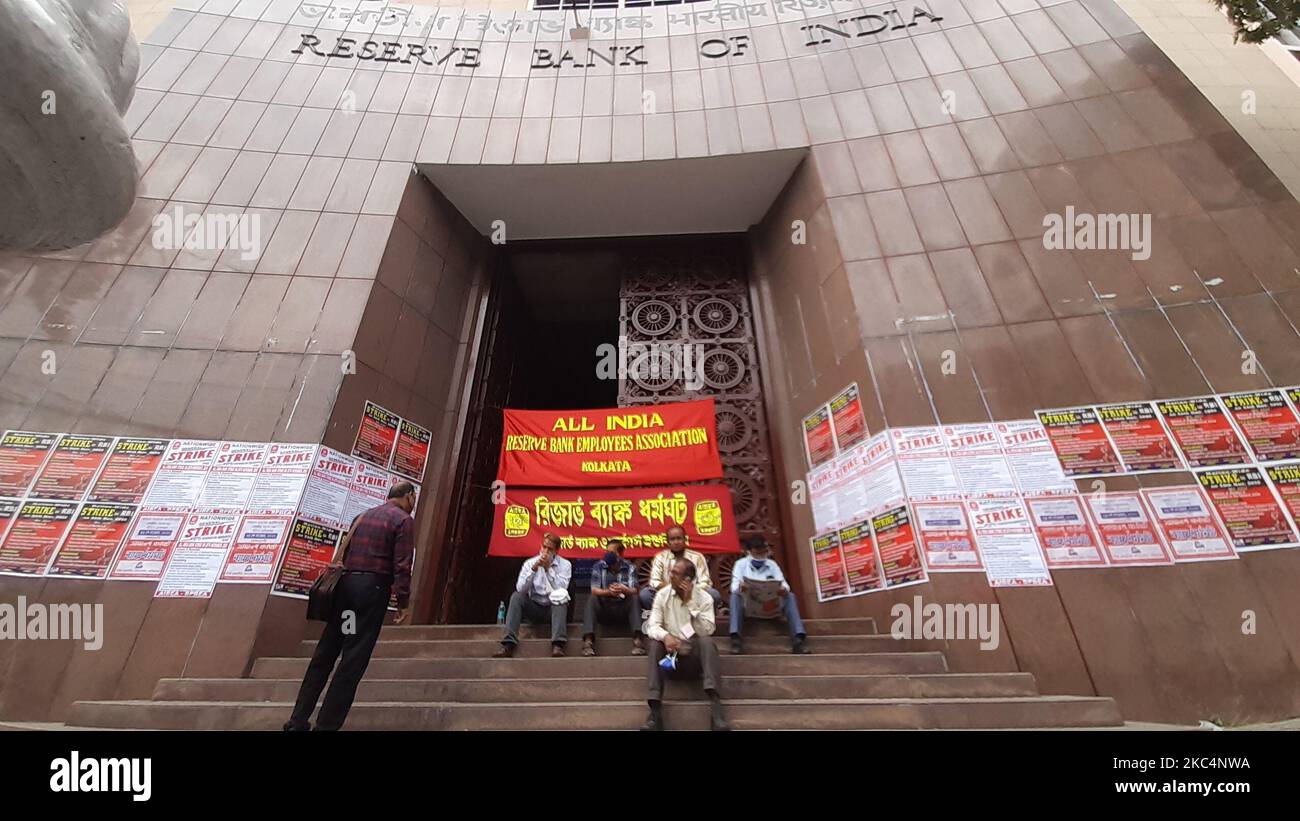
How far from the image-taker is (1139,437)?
612 centimetres

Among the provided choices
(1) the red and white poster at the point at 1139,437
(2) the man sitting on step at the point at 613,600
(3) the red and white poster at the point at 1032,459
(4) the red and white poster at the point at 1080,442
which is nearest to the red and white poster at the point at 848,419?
(3) the red and white poster at the point at 1032,459

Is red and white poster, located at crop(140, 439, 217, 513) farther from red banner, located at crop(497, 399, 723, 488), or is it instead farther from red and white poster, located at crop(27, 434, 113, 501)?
red banner, located at crop(497, 399, 723, 488)

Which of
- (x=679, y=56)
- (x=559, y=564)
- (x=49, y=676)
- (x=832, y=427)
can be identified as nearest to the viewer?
(x=49, y=676)

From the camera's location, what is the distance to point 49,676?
17.9 feet

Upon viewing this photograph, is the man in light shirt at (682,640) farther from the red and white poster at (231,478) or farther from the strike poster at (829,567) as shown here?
the red and white poster at (231,478)

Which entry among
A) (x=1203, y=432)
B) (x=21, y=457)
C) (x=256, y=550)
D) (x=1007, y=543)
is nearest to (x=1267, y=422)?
(x=1203, y=432)

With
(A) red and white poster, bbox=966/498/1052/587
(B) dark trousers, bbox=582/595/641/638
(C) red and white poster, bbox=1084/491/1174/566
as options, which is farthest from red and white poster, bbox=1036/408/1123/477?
(B) dark trousers, bbox=582/595/641/638

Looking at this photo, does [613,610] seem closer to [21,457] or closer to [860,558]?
[860,558]

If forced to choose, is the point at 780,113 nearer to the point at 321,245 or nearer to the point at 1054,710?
the point at 321,245

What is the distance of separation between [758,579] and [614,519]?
2.71 metres

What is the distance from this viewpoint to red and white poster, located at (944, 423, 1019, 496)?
6266mm

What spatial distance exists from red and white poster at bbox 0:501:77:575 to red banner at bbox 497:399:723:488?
4651 millimetres
